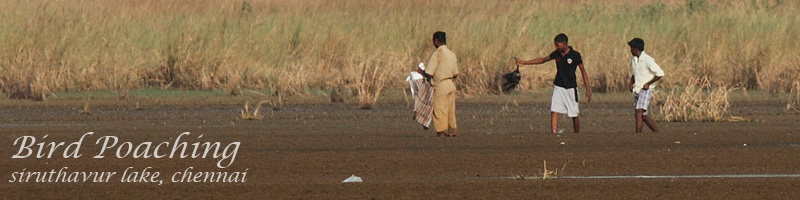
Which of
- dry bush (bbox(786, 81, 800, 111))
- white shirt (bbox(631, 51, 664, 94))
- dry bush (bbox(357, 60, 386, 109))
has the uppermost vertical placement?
white shirt (bbox(631, 51, 664, 94))

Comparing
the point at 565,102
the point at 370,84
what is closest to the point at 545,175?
the point at 565,102

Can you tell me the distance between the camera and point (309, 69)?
2384 cm

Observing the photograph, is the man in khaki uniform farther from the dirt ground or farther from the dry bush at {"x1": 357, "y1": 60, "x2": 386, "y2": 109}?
the dry bush at {"x1": 357, "y1": 60, "x2": 386, "y2": 109}

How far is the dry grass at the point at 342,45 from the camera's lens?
75.8 ft

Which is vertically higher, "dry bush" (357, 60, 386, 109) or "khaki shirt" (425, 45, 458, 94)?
"khaki shirt" (425, 45, 458, 94)

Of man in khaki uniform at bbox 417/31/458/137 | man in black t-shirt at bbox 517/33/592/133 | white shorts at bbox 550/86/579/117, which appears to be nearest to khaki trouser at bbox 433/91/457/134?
man in khaki uniform at bbox 417/31/458/137

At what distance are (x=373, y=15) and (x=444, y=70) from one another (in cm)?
1306

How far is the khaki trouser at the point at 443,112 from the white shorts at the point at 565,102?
3.45ft

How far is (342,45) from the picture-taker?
83.1 feet

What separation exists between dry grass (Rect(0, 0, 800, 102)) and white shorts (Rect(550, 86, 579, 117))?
5718 millimetres

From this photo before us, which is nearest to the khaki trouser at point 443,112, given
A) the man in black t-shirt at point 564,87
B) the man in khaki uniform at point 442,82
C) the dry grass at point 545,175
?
the man in khaki uniform at point 442,82

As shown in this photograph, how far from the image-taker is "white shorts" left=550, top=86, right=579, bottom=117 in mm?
15477

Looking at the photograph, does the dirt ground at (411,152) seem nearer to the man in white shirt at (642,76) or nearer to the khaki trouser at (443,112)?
the khaki trouser at (443,112)

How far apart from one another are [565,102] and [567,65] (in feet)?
1.28
